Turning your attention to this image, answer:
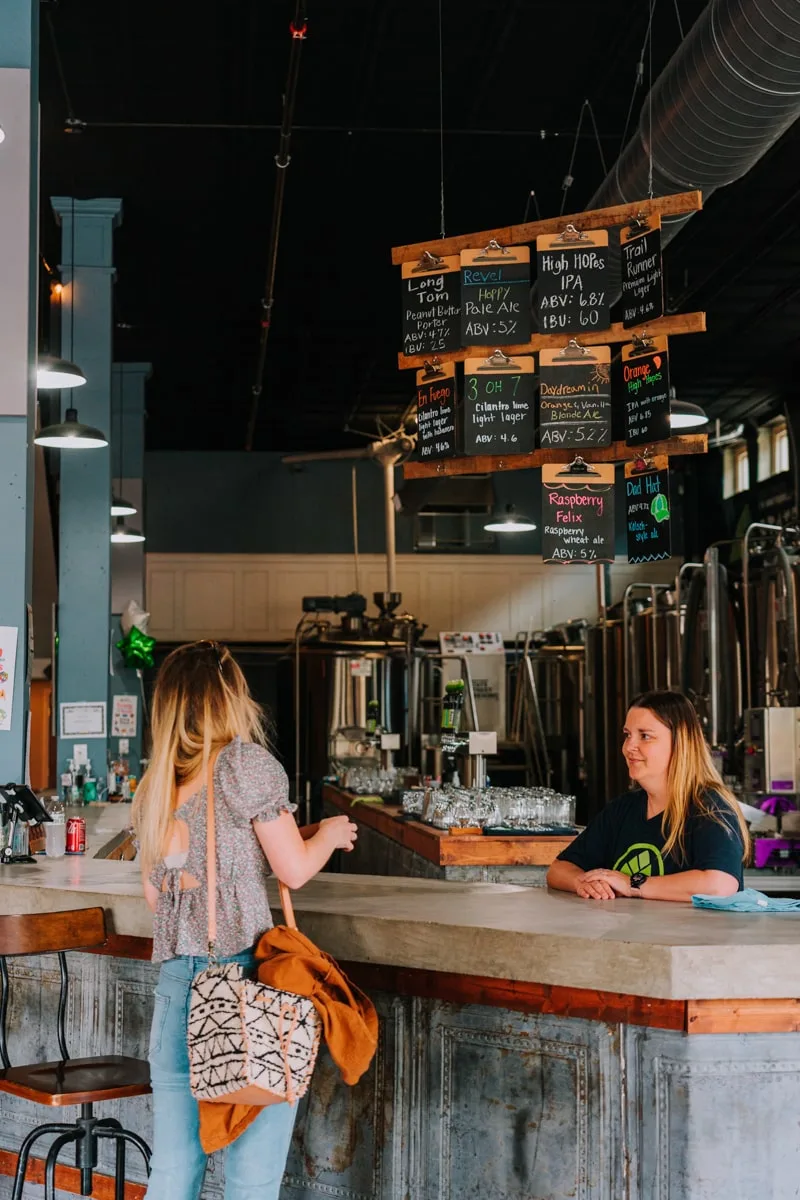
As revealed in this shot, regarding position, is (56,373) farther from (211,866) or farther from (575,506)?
(211,866)

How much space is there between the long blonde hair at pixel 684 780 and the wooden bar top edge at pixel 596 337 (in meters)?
2.57

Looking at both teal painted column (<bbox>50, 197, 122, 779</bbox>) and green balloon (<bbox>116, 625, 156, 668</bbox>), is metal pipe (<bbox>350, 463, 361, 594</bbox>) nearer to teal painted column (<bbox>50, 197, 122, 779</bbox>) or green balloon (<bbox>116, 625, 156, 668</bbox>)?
green balloon (<bbox>116, 625, 156, 668</bbox>)

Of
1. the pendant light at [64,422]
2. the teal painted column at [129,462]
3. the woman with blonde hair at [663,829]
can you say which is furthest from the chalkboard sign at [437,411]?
the teal painted column at [129,462]

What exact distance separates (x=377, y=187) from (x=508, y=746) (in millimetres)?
7820

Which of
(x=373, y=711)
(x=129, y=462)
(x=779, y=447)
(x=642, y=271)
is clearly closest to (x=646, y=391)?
(x=642, y=271)

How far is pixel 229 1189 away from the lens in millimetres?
2740

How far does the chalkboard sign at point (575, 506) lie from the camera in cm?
618

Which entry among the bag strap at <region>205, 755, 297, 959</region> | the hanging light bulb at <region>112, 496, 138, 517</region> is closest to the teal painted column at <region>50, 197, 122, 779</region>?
the hanging light bulb at <region>112, 496, 138, 517</region>

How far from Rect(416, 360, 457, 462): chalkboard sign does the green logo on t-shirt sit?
3082 mm

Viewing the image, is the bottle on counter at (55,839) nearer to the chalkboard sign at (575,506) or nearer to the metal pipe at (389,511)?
the chalkboard sign at (575,506)

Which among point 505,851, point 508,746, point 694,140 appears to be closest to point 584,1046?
point 505,851

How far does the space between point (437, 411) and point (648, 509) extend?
1100mm

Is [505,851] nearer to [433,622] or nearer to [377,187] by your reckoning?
[377,187]

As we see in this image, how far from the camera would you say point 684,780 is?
11.8 ft
